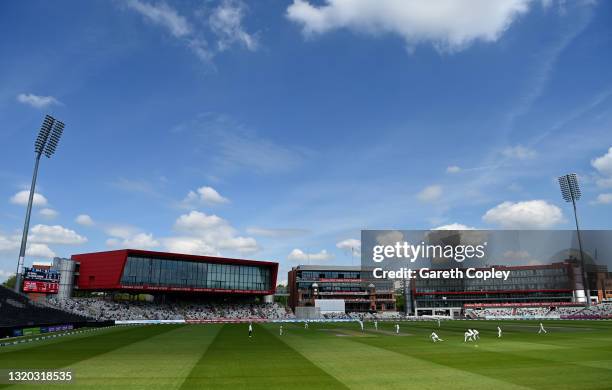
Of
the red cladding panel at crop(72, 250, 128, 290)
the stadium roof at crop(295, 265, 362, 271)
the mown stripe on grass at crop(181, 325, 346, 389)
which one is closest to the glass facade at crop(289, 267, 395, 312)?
the stadium roof at crop(295, 265, 362, 271)

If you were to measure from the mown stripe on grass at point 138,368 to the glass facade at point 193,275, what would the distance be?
64.7 metres

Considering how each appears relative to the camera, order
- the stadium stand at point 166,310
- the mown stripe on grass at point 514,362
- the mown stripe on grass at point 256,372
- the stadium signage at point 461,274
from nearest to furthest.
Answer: the mown stripe on grass at point 256,372 < the mown stripe on grass at point 514,362 < the stadium stand at point 166,310 < the stadium signage at point 461,274

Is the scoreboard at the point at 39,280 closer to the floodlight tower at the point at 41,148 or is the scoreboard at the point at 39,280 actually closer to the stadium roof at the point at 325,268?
the floodlight tower at the point at 41,148

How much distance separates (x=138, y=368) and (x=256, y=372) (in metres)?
7.11

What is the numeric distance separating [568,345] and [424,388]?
25.9 meters

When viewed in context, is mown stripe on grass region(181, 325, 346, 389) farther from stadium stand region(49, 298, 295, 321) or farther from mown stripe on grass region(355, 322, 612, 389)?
stadium stand region(49, 298, 295, 321)

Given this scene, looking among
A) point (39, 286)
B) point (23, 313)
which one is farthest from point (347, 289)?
point (23, 313)

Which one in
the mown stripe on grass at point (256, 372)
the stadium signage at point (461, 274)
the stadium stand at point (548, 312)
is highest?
the stadium signage at point (461, 274)

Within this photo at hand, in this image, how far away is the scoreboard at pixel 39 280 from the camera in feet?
262

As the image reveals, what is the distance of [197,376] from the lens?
70.7 feet

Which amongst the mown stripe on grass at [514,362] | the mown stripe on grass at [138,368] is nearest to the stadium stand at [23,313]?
the mown stripe on grass at [138,368]

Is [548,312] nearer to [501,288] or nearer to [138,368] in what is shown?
[501,288]

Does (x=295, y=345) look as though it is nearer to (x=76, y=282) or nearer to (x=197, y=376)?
(x=197, y=376)

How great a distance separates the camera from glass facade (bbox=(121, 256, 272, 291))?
313ft
